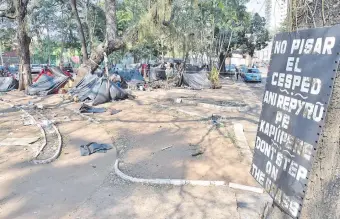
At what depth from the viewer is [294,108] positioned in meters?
1.97

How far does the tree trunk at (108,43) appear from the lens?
14979mm

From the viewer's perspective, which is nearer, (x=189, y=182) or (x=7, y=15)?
(x=189, y=182)

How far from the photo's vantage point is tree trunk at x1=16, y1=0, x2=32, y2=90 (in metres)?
15.8

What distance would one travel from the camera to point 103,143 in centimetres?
701

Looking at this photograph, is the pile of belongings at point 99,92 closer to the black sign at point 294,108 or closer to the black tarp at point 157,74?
the black tarp at point 157,74

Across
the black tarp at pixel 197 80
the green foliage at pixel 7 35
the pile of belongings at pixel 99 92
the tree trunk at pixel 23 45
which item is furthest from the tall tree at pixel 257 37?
the green foliage at pixel 7 35

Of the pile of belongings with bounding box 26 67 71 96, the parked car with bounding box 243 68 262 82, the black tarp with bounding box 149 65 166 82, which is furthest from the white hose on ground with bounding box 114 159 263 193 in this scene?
the parked car with bounding box 243 68 262 82

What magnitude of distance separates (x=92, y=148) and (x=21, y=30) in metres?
12.5

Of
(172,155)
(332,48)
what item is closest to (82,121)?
(172,155)

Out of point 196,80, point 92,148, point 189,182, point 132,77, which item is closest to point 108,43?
point 132,77

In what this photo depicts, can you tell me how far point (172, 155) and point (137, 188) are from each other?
67.3 inches

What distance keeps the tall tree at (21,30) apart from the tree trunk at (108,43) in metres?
3.27

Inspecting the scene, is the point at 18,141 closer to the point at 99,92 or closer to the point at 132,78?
the point at 99,92

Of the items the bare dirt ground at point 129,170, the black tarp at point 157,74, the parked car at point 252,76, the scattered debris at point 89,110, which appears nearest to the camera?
the bare dirt ground at point 129,170
